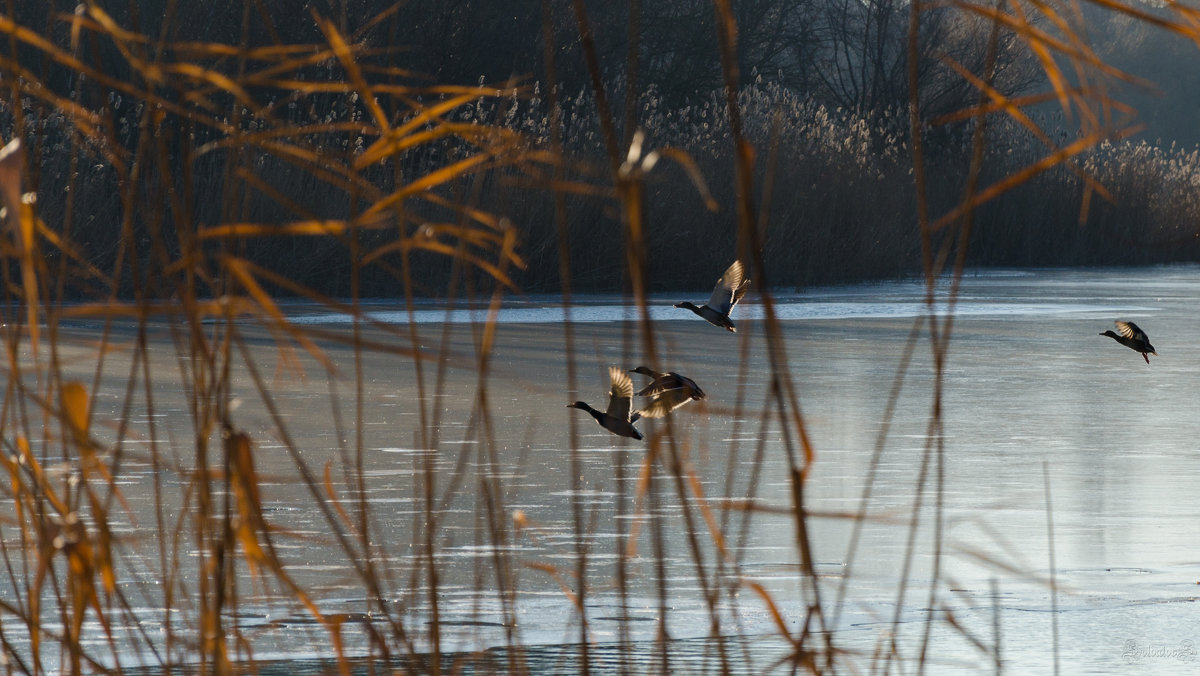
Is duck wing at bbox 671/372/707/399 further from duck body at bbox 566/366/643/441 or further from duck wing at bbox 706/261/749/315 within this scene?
duck wing at bbox 706/261/749/315

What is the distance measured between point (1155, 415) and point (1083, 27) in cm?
529

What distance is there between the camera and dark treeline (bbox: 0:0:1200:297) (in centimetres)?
1300

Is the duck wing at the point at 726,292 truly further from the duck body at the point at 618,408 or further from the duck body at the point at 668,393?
the duck body at the point at 668,393

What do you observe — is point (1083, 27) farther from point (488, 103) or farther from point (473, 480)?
point (488, 103)

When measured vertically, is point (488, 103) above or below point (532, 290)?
above

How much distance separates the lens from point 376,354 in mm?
8664

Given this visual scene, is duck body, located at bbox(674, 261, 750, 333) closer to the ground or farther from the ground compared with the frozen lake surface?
farther from the ground

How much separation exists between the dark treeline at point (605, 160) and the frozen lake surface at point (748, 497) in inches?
41.9

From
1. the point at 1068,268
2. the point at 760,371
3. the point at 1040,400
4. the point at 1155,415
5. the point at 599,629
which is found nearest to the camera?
the point at 599,629

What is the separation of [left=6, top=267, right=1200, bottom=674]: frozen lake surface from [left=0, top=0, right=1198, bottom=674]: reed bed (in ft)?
0.10

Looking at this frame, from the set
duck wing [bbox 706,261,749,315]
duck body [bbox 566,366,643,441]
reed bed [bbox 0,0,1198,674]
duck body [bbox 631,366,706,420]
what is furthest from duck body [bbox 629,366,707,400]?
duck wing [bbox 706,261,749,315]

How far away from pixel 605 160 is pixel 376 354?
5.34 m

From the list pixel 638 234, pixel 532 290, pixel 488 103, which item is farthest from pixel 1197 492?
pixel 488 103

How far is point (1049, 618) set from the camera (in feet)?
11.0
